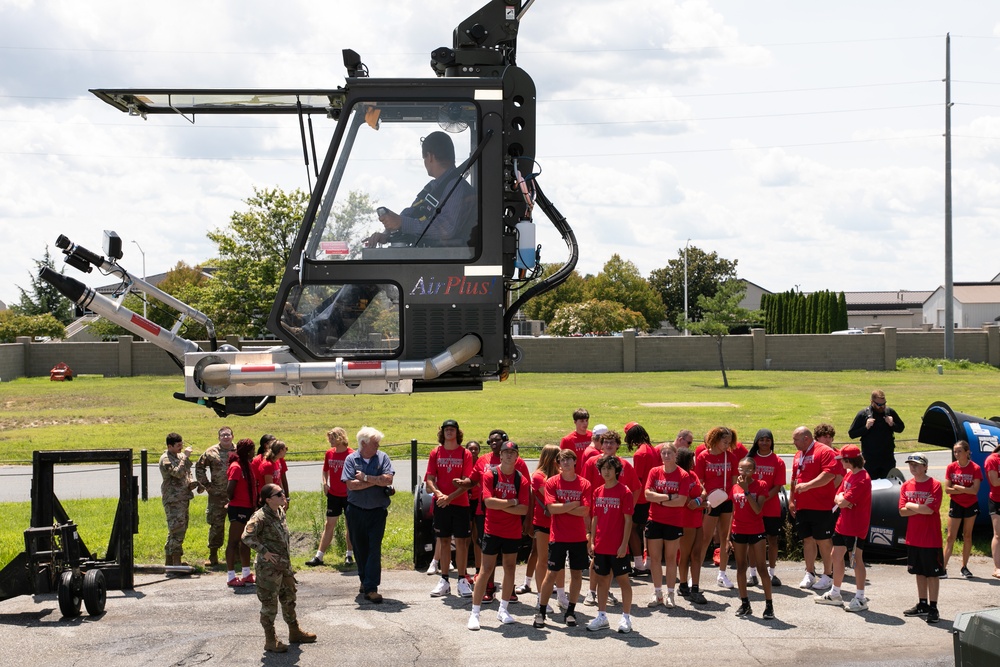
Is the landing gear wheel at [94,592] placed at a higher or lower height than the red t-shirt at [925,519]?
lower

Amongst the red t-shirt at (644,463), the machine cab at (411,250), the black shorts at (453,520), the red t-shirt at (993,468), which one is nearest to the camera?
the machine cab at (411,250)

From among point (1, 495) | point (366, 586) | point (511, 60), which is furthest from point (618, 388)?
point (511, 60)

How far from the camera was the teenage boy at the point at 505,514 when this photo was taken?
9.95m

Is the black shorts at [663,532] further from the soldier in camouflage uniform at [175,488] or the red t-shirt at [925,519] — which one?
the soldier in camouflage uniform at [175,488]

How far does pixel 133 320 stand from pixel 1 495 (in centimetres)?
1164

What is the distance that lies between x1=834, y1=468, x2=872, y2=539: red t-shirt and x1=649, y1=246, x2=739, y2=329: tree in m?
85.9

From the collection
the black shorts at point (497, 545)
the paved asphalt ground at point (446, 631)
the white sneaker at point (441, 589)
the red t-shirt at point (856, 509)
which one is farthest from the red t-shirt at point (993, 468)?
the white sneaker at point (441, 589)

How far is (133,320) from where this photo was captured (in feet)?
22.0

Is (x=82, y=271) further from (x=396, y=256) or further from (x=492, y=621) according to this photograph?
(x=492, y=621)

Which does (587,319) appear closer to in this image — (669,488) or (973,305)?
(973,305)

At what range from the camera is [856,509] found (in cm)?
1059

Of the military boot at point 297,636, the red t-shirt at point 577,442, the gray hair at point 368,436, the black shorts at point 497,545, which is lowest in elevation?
the military boot at point 297,636

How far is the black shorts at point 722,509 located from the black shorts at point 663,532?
772 mm

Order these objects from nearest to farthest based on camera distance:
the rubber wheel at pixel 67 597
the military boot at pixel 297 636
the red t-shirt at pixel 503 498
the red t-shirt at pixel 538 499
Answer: the military boot at pixel 297 636 < the rubber wheel at pixel 67 597 < the red t-shirt at pixel 503 498 < the red t-shirt at pixel 538 499
